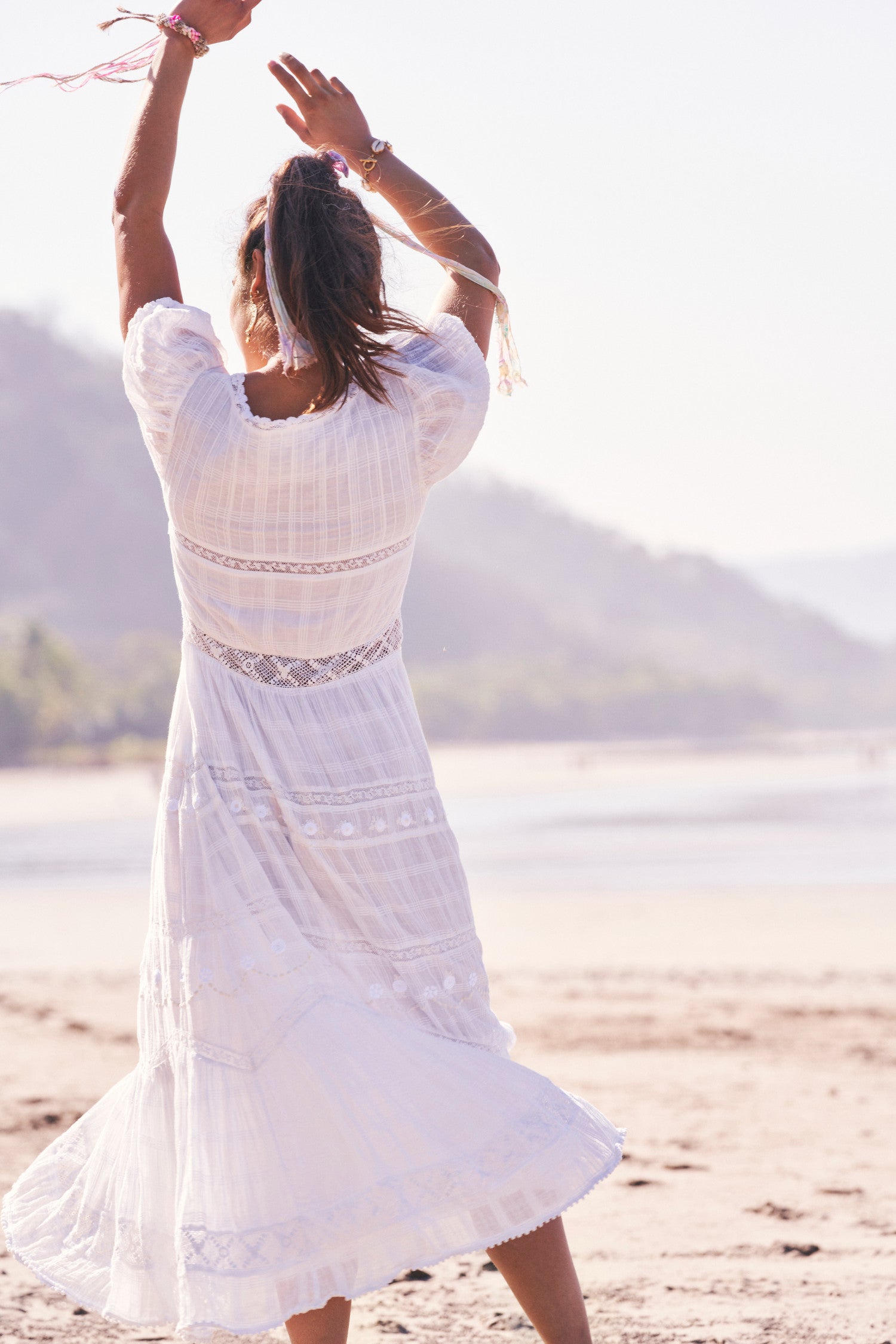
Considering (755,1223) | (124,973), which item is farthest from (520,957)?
(755,1223)

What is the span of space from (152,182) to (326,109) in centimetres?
33

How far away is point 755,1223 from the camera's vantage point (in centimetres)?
339

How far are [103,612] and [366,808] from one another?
68702 millimetres

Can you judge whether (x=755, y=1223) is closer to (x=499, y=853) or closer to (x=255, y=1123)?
(x=255, y=1123)

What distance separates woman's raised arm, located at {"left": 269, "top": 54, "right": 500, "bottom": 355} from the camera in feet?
6.36

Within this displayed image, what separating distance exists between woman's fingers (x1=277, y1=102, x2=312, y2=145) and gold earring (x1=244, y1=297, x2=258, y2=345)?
340mm

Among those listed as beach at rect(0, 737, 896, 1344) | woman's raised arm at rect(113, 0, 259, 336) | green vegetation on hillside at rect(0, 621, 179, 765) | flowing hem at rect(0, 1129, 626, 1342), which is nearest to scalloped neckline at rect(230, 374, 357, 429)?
woman's raised arm at rect(113, 0, 259, 336)

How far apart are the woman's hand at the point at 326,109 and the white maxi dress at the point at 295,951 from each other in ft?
1.08

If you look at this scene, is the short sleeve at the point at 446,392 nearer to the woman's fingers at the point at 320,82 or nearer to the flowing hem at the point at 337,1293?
the woman's fingers at the point at 320,82

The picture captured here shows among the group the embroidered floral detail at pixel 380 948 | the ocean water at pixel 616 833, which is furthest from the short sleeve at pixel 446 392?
the ocean water at pixel 616 833

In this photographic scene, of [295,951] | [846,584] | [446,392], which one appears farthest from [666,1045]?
[846,584]

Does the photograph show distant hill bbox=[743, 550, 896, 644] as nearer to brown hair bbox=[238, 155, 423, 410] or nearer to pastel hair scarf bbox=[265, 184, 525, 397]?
pastel hair scarf bbox=[265, 184, 525, 397]

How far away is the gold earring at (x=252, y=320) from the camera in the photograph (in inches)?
69.7

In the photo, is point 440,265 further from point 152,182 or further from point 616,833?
point 616,833
